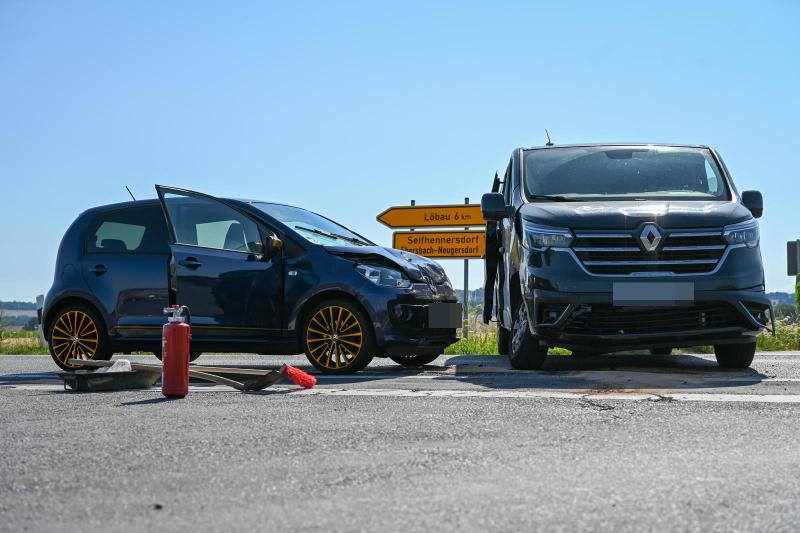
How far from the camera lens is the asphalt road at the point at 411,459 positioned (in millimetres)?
3619

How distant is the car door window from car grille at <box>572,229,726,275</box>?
3160mm

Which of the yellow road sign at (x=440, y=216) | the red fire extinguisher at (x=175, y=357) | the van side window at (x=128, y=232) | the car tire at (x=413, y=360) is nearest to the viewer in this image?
the red fire extinguisher at (x=175, y=357)

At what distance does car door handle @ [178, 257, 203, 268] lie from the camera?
982 centimetres

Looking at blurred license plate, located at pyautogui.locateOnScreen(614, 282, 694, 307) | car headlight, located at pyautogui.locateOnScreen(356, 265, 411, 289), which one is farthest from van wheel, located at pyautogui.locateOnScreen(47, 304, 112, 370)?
blurred license plate, located at pyautogui.locateOnScreen(614, 282, 694, 307)

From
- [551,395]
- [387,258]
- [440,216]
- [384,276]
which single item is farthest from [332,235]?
[440,216]

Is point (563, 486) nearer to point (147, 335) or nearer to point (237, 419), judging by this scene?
point (237, 419)

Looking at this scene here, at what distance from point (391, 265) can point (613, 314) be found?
7.04 feet

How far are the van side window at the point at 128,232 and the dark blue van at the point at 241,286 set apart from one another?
1 centimetres

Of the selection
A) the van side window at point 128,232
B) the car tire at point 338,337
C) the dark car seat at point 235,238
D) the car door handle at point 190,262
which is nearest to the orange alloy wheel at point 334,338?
the car tire at point 338,337

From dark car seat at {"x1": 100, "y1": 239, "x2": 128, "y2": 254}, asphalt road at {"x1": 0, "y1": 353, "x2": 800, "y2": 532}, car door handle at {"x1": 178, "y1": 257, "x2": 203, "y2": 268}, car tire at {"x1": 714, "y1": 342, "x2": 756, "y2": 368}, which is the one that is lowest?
asphalt road at {"x1": 0, "y1": 353, "x2": 800, "y2": 532}

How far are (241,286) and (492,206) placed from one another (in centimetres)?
240

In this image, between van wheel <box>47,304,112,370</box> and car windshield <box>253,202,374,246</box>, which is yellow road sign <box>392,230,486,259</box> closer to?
car windshield <box>253,202,374,246</box>

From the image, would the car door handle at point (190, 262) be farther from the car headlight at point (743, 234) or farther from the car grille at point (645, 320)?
the car headlight at point (743, 234)

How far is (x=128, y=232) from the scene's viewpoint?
10328 millimetres
